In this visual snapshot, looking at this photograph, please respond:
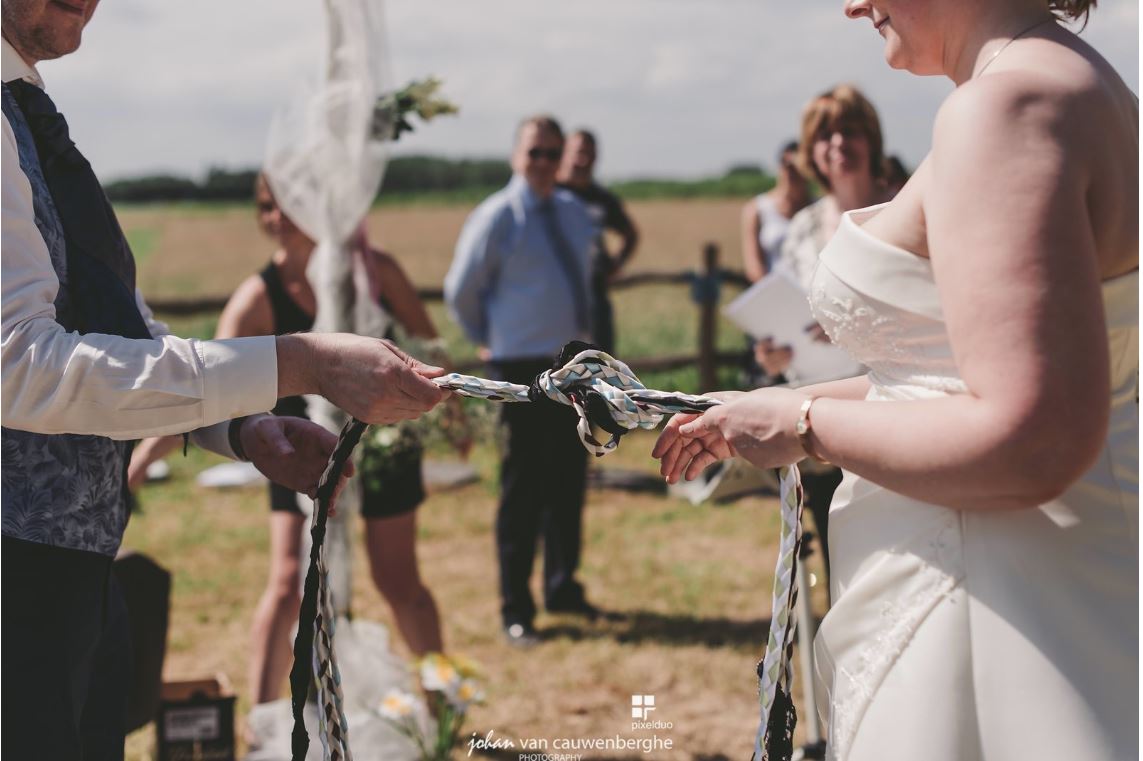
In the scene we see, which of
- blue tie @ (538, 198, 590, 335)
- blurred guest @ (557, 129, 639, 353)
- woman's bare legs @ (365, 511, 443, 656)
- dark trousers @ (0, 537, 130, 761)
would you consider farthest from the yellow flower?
blurred guest @ (557, 129, 639, 353)

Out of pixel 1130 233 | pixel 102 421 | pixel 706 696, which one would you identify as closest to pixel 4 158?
pixel 102 421

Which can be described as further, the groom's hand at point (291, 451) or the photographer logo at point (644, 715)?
the photographer logo at point (644, 715)

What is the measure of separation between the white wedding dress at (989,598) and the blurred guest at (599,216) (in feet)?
17.8

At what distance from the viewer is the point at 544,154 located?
218 inches

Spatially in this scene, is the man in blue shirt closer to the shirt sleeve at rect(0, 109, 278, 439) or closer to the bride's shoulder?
the shirt sleeve at rect(0, 109, 278, 439)

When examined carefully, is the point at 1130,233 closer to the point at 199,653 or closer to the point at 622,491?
the point at 199,653

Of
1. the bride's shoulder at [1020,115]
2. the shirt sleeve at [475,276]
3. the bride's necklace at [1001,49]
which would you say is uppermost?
the shirt sleeve at [475,276]

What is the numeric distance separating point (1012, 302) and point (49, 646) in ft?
4.93

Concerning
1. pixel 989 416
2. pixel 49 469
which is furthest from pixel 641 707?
pixel 989 416

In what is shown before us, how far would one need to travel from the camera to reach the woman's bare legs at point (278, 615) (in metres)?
3.72

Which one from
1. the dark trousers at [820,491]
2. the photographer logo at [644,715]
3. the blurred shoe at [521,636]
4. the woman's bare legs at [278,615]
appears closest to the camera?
the woman's bare legs at [278,615]

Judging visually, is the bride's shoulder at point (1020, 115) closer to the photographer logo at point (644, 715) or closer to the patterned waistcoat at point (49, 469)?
the patterned waistcoat at point (49, 469)

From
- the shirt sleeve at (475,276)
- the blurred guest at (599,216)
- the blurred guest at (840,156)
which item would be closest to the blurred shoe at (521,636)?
the shirt sleeve at (475,276)

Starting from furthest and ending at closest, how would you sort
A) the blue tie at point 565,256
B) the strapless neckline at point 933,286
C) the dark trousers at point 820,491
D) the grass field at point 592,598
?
the blue tie at point 565,256, the grass field at point 592,598, the dark trousers at point 820,491, the strapless neckline at point 933,286
